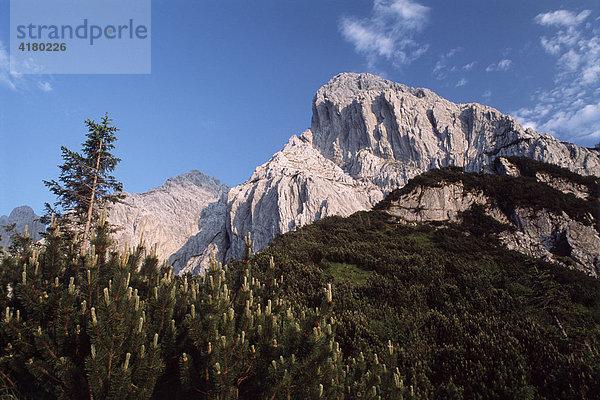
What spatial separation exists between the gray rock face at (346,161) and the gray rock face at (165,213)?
0.34 metres

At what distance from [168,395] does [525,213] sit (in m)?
39.8

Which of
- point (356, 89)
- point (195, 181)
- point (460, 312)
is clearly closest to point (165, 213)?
point (195, 181)

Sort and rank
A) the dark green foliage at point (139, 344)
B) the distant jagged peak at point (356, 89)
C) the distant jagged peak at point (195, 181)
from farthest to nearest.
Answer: the distant jagged peak at point (356, 89), the distant jagged peak at point (195, 181), the dark green foliage at point (139, 344)

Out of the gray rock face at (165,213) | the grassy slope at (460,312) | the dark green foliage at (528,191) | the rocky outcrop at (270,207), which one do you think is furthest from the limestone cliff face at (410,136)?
the grassy slope at (460,312)

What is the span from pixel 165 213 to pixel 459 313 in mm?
80573

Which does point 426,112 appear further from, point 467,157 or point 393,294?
point 393,294

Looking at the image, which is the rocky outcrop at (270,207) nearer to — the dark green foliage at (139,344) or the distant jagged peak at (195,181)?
the distant jagged peak at (195,181)

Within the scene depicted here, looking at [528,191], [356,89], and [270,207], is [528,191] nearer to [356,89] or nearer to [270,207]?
[270,207]

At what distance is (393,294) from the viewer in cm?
1334

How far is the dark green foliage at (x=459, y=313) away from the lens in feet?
23.6

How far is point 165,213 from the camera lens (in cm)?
7981

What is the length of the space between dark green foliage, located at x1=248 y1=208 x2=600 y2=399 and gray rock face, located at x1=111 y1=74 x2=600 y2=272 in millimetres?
38664

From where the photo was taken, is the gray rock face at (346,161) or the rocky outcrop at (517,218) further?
the gray rock face at (346,161)

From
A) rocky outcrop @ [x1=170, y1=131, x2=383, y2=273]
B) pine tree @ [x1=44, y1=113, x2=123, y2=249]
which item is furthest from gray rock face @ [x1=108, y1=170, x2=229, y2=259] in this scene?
pine tree @ [x1=44, y1=113, x2=123, y2=249]
